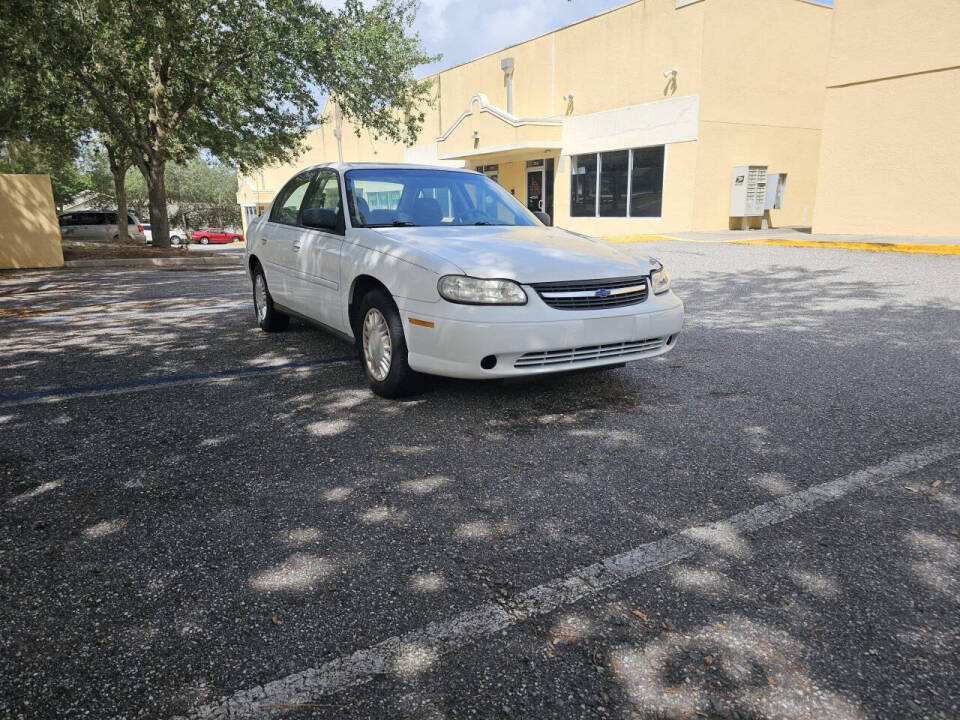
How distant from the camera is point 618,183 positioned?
24062 millimetres

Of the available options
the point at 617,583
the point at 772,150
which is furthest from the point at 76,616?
the point at 772,150

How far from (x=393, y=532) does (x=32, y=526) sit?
1.56 m

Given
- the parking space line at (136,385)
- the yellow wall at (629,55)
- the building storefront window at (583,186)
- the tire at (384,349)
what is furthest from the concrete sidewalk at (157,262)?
the yellow wall at (629,55)

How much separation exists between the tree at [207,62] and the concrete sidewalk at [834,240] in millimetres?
8978

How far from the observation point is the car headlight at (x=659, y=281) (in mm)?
4645

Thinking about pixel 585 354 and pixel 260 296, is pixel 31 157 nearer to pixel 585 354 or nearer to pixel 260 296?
pixel 260 296

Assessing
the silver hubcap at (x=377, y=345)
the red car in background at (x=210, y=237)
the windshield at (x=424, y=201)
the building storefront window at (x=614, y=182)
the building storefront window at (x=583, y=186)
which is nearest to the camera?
the silver hubcap at (x=377, y=345)

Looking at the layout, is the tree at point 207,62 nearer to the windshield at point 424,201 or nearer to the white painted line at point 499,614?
the windshield at point 424,201

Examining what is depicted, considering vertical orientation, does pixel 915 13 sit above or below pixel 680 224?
above

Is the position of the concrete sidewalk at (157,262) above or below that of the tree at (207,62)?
below

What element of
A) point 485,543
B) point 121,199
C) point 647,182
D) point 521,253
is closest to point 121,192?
point 121,199

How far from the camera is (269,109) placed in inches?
803

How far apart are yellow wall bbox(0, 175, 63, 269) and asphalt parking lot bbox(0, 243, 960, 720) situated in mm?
10039

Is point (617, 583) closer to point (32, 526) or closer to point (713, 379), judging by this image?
point (32, 526)
